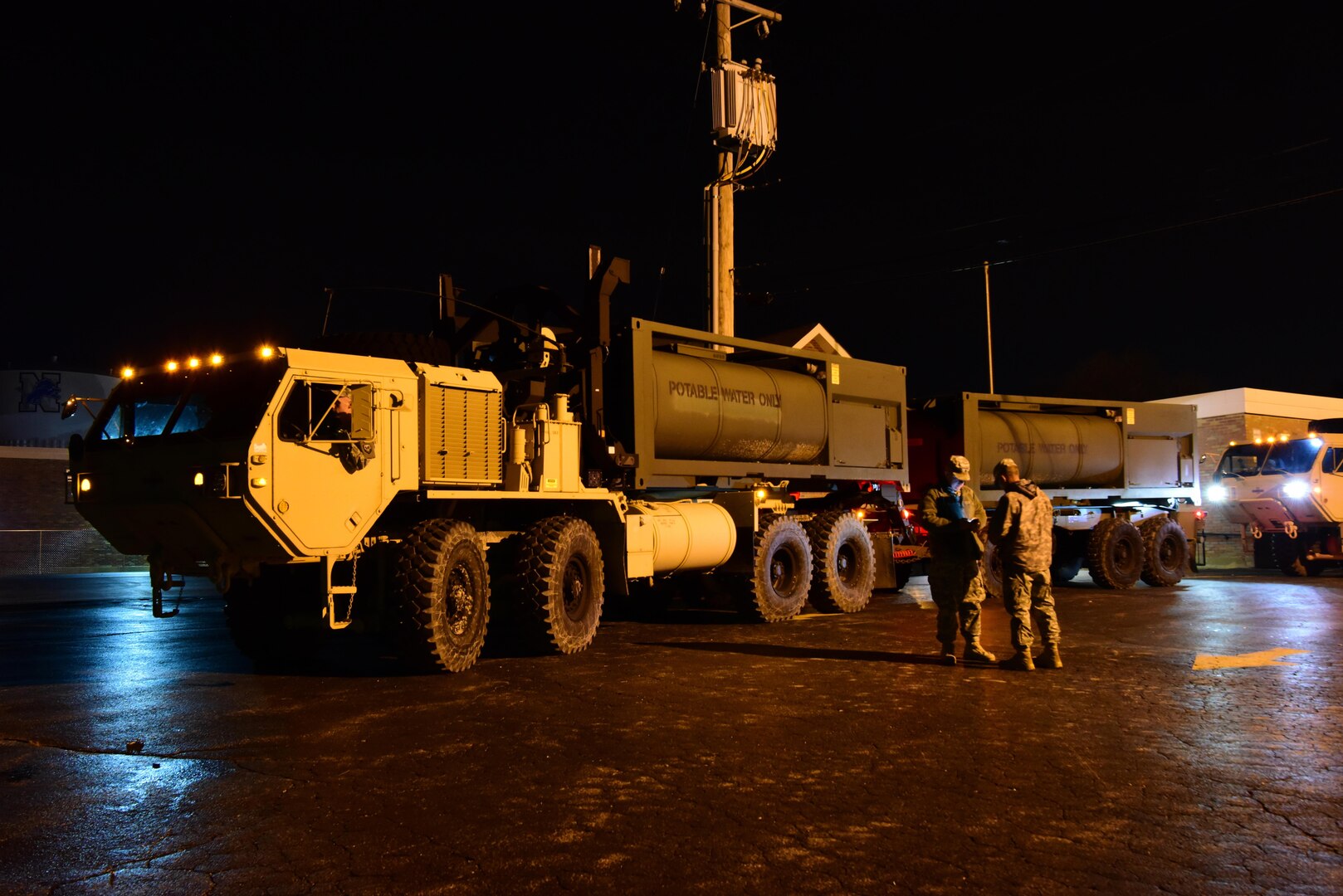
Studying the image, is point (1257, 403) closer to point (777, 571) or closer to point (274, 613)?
point (777, 571)

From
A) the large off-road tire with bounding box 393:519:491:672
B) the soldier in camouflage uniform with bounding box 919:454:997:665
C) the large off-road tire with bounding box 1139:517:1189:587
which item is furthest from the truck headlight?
the large off-road tire with bounding box 393:519:491:672

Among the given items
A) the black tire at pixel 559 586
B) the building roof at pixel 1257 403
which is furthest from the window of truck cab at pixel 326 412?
the building roof at pixel 1257 403

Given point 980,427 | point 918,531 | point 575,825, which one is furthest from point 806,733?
point 980,427

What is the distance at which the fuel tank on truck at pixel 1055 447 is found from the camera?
18.8m

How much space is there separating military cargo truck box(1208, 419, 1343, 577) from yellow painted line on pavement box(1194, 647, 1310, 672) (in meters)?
13.3

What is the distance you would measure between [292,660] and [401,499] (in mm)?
2085

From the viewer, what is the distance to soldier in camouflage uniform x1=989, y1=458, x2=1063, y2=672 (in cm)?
973

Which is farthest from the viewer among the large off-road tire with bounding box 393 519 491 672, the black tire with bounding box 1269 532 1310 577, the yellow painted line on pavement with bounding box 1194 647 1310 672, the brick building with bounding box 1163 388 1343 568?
the brick building with bounding box 1163 388 1343 568

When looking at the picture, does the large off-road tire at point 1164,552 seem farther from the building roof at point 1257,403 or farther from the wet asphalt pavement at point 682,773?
the building roof at point 1257,403

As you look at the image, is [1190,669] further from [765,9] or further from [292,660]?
[765,9]

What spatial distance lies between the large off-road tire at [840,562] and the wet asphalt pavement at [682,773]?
3.55 metres

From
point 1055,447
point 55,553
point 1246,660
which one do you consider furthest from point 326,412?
point 55,553

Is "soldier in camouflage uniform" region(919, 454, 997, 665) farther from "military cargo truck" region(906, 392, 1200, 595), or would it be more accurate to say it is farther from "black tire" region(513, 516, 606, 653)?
"military cargo truck" region(906, 392, 1200, 595)

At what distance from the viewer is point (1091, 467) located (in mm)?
20312
